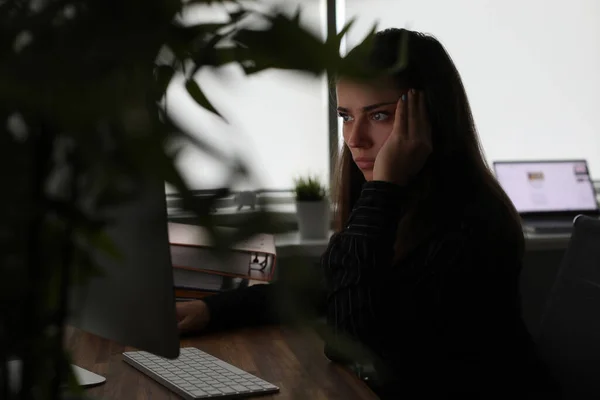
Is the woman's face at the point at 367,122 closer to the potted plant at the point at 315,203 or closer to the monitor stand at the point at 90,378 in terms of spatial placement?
the monitor stand at the point at 90,378

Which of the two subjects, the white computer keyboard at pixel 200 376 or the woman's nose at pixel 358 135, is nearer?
the white computer keyboard at pixel 200 376

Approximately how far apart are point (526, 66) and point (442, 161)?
1871 millimetres

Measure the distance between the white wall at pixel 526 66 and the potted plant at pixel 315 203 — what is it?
2.73 ft

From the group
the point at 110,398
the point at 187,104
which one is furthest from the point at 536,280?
the point at 187,104

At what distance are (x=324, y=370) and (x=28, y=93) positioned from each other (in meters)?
0.91

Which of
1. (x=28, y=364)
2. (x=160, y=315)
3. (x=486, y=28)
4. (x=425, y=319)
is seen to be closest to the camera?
(x=28, y=364)

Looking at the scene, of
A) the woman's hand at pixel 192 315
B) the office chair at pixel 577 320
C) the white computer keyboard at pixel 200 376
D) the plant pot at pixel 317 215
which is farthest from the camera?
the plant pot at pixel 317 215

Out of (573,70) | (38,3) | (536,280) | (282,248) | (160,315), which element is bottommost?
(536,280)

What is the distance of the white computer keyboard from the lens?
102cm

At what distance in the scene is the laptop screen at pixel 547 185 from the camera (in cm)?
298

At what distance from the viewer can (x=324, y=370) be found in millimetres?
1139

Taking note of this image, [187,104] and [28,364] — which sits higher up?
[187,104]

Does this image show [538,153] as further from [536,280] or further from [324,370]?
[324,370]

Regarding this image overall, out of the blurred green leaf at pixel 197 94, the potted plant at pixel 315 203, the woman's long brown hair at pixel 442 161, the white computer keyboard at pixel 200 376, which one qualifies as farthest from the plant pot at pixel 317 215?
the blurred green leaf at pixel 197 94
